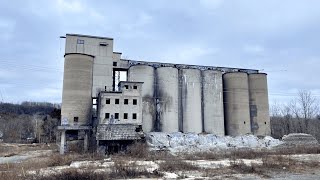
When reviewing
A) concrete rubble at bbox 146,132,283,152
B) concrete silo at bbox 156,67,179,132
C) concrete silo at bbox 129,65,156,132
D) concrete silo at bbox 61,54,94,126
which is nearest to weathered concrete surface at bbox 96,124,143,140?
concrete rubble at bbox 146,132,283,152

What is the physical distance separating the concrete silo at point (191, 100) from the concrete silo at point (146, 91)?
4635 mm

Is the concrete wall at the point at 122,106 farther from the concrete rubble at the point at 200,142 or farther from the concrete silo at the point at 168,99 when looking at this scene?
the concrete silo at the point at 168,99

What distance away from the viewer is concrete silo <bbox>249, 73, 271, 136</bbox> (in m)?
44.2

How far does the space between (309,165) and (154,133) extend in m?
18.0

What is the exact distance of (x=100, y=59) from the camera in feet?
133

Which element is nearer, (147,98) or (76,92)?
(76,92)

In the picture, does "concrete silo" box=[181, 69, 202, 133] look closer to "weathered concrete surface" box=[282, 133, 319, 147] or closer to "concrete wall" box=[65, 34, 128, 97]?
"concrete wall" box=[65, 34, 128, 97]

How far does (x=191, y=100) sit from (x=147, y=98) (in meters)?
6.47

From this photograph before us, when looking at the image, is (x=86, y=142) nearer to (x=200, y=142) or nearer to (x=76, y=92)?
(x=76, y=92)

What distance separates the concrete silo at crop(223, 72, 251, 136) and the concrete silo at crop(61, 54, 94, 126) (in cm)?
1998

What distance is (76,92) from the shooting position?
3681cm

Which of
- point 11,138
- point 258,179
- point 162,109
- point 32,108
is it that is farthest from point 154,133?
point 32,108

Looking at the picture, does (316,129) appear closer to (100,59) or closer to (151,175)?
(100,59)

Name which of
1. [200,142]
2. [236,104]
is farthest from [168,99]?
[236,104]
